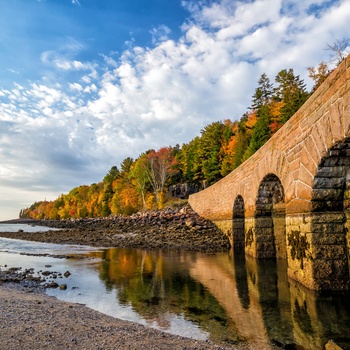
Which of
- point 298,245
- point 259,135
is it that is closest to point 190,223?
point 298,245

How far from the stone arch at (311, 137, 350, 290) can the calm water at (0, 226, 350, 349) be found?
1.48 feet

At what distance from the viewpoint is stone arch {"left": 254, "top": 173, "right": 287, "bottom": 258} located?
10.9 metres

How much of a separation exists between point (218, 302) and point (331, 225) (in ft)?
9.58

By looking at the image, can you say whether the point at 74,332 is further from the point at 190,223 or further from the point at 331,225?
the point at 190,223

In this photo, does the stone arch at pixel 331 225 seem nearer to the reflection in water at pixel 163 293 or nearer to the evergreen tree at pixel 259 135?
the reflection in water at pixel 163 293

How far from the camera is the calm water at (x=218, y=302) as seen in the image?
4.13m

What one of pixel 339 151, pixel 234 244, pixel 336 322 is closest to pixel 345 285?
pixel 336 322

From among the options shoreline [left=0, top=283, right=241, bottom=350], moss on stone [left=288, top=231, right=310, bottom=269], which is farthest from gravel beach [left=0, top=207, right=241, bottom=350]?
moss on stone [left=288, top=231, right=310, bottom=269]

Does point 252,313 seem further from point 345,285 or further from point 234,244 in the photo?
point 234,244

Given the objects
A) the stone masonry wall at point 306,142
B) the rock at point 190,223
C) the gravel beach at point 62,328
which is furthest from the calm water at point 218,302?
the rock at point 190,223

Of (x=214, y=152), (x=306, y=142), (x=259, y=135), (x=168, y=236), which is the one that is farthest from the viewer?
(x=214, y=152)

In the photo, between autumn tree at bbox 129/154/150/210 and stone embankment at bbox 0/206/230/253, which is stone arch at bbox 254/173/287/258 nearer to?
stone embankment at bbox 0/206/230/253

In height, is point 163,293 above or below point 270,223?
below

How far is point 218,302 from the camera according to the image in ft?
18.7
